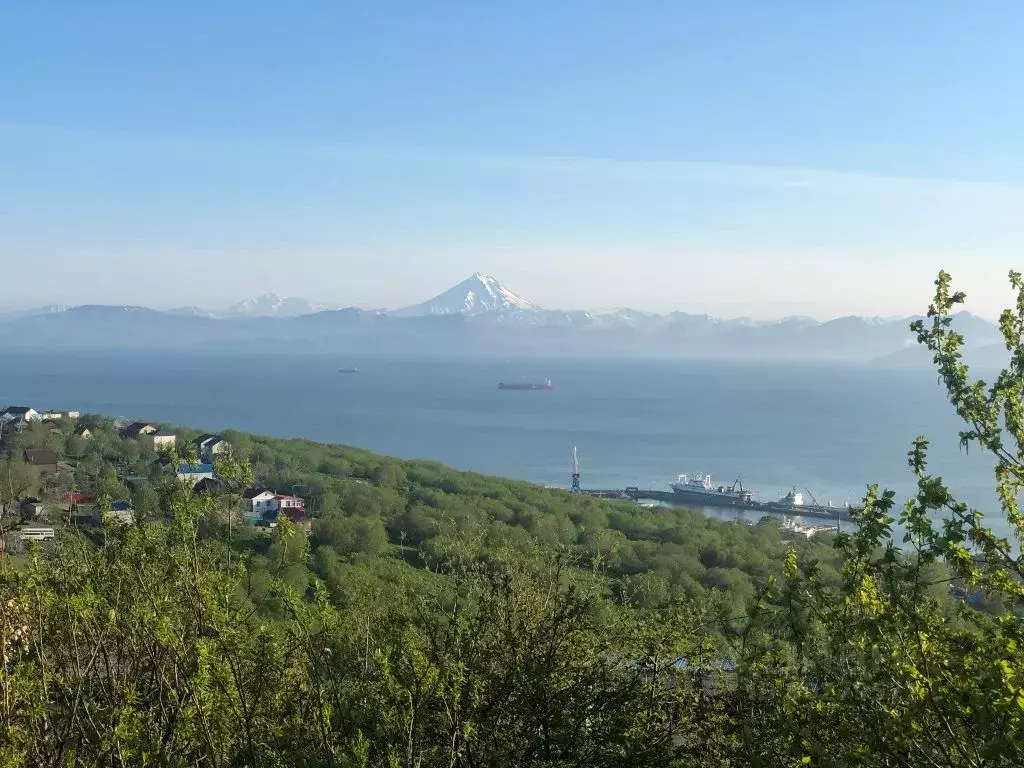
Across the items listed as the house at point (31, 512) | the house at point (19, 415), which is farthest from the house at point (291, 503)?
the house at point (19, 415)

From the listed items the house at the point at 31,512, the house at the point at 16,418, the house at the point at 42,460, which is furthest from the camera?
the house at the point at 16,418

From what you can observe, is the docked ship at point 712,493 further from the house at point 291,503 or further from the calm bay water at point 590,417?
the house at point 291,503

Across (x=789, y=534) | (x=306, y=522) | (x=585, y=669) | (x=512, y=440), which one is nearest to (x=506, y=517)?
(x=306, y=522)

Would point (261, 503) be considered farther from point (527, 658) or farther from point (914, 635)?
point (914, 635)

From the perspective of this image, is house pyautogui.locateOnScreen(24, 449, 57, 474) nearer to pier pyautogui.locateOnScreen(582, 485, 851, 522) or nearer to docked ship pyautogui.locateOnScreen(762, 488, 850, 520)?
pier pyautogui.locateOnScreen(582, 485, 851, 522)

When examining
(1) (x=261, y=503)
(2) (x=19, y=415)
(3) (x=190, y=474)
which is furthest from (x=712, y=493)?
(3) (x=190, y=474)

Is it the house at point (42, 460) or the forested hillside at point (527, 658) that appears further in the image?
the house at point (42, 460)
